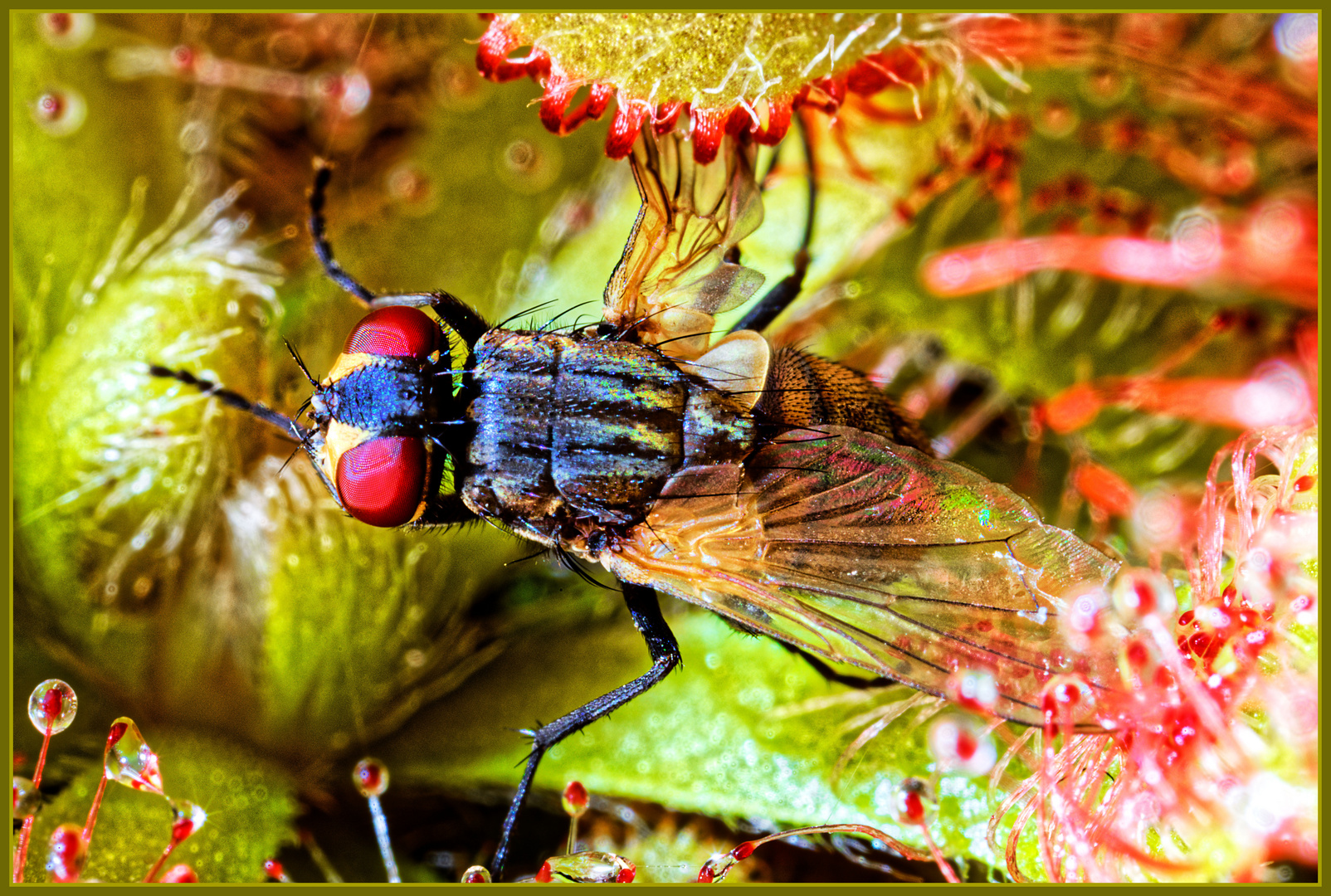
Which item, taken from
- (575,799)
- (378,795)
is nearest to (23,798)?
(378,795)

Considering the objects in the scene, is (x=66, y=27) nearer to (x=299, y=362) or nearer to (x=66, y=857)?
(x=299, y=362)

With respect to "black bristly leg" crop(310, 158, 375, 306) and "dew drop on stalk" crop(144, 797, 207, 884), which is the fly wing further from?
"dew drop on stalk" crop(144, 797, 207, 884)

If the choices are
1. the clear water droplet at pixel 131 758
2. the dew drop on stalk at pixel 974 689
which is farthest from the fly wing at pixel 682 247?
the clear water droplet at pixel 131 758

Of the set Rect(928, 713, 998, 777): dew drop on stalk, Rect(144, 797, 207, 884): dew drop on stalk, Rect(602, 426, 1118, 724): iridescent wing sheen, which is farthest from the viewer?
Rect(144, 797, 207, 884): dew drop on stalk

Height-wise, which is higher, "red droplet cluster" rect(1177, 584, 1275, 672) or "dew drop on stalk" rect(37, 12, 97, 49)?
"dew drop on stalk" rect(37, 12, 97, 49)

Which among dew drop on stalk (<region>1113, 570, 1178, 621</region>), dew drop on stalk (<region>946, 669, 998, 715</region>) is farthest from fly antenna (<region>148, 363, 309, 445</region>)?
dew drop on stalk (<region>1113, 570, 1178, 621</region>)

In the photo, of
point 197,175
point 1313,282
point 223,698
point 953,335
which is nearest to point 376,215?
point 197,175

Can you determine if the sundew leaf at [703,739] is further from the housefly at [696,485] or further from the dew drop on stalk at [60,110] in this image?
the dew drop on stalk at [60,110]
